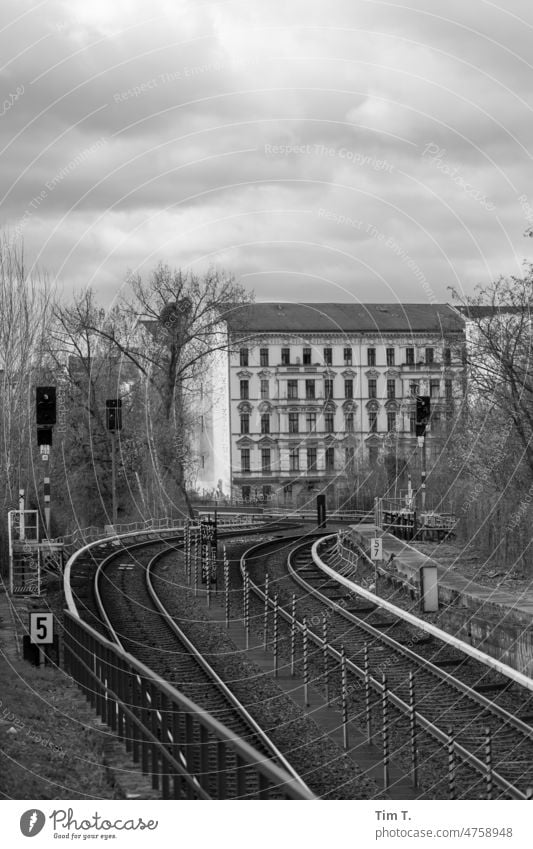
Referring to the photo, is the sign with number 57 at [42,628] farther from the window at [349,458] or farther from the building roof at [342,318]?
the building roof at [342,318]

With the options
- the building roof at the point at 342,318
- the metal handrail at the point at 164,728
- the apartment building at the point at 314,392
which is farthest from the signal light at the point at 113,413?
the building roof at the point at 342,318

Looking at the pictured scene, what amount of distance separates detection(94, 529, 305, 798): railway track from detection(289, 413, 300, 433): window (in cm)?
3717

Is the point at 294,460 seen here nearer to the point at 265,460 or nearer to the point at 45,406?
the point at 265,460

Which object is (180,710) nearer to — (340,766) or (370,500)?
(340,766)

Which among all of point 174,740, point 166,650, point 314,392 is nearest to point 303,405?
point 314,392

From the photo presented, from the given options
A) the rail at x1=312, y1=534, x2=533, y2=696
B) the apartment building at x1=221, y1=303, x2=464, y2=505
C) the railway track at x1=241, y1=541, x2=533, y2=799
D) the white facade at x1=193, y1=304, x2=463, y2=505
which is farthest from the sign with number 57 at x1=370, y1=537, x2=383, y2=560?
the white facade at x1=193, y1=304, x2=463, y2=505

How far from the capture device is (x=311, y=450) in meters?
71.9

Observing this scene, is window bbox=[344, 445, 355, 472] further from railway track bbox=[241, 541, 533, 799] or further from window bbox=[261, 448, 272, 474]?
railway track bbox=[241, 541, 533, 799]

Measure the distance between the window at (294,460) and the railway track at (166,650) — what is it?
117 ft

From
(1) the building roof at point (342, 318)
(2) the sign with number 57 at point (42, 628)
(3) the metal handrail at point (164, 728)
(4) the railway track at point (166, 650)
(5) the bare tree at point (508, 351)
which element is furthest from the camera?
(1) the building roof at point (342, 318)

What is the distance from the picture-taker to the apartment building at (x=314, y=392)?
7056 centimetres

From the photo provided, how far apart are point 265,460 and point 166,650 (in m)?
54.6

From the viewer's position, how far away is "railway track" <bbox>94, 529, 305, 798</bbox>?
507 inches
